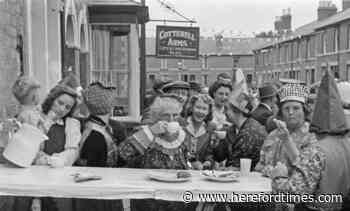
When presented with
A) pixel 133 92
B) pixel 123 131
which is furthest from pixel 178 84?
pixel 133 92

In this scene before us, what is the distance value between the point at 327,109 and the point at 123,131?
2803mm

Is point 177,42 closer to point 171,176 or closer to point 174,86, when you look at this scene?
point 174,86

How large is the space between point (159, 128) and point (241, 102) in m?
0.98

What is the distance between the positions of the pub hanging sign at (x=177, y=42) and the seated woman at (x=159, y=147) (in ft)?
26.1

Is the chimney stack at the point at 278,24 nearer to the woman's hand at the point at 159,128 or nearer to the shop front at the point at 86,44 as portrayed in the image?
the shop front at the point at 86,44

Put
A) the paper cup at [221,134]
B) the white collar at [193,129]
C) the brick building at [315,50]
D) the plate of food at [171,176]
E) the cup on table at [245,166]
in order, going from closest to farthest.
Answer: the plate of food at [171,176] → the cup on table at [245,166] → the paper cup at [221,134] → the white collar at [193,129] → the brick building at [315,50]

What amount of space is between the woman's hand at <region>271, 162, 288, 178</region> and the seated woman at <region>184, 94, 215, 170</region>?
1.28 meters

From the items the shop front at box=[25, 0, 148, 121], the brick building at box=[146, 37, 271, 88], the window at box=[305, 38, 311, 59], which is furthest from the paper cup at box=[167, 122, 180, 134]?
the brick building at box=[146, 37, 271, 88]

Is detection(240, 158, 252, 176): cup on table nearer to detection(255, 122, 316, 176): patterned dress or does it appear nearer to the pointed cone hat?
detection(255, 122, 316, 176): patterned dress

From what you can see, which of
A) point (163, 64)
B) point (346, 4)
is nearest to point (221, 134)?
point (346, 4)

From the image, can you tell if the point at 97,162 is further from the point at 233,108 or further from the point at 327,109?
the point at 327,109

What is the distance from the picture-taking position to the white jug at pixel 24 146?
12.7 ft

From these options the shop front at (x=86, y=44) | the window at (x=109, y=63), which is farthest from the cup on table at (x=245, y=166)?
the window at (x=109, y=63)

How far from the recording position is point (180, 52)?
1218 cm
